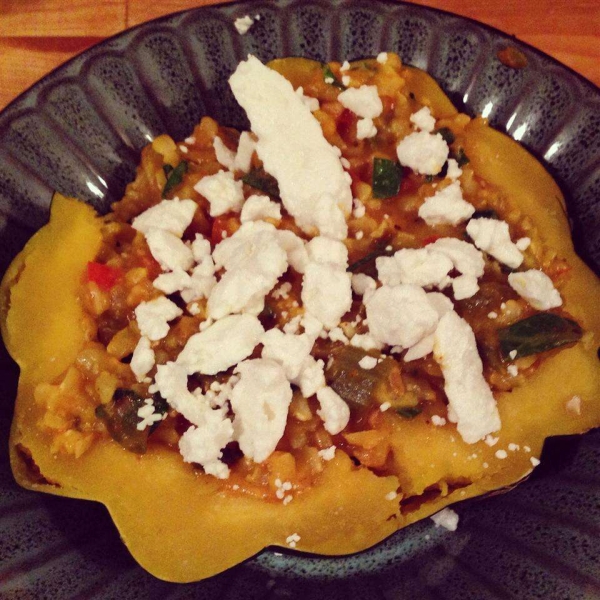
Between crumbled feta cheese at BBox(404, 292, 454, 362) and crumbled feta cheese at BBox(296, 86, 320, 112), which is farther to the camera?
crumbled feta cheese at BBox(296, 86, 320, 112)

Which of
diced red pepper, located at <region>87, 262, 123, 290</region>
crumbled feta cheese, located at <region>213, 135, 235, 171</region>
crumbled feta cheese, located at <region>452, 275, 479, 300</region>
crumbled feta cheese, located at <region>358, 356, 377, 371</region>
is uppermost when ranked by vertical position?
crumbled feta cheese, located at <region>213, 135, 235, 171</region>

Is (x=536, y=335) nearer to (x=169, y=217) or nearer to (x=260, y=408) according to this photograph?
(x=260, y=408)

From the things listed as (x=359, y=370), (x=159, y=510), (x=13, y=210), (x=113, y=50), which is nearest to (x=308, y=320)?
(x=359, y=370)

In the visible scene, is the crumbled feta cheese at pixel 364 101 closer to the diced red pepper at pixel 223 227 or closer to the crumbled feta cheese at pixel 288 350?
the diced red pepper at pixel 223 227

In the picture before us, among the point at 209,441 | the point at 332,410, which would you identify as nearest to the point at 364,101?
the point at 332,410

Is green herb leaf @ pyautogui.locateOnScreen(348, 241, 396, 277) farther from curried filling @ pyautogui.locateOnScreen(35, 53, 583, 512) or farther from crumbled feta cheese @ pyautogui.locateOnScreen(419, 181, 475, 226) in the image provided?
crumbled feta cheese @ pyautogui.locateOnScreen(419, 181, 475, 226)

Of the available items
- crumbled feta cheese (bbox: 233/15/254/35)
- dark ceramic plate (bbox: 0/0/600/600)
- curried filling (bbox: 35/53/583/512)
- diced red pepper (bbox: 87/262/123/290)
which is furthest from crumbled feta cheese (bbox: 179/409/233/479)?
crumbled feta cheese (bbox: 233/15/254/35)
